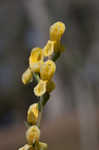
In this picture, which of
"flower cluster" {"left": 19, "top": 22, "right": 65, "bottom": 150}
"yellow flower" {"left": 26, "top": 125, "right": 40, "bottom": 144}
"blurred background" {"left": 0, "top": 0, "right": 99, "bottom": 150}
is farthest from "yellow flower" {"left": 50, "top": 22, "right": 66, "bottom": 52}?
"blurred background" {"left": 0, "top": 0, "right": 99, "bottom": 150}

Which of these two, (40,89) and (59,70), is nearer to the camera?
(40,89)

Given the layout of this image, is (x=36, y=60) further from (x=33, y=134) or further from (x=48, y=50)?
(x=33, y=134)

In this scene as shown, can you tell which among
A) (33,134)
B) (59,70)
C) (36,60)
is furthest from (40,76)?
(59,70)

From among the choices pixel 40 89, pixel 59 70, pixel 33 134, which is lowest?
pixel 59 70

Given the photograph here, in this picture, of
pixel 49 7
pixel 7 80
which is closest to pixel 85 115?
pixel 49 7

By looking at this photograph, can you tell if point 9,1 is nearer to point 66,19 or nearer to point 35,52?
point 66,19
